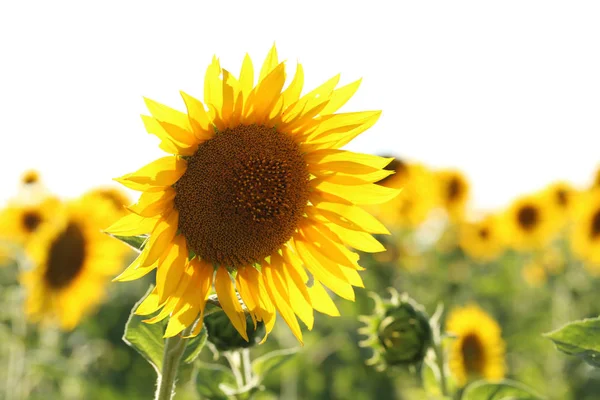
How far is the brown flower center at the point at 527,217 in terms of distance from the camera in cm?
930

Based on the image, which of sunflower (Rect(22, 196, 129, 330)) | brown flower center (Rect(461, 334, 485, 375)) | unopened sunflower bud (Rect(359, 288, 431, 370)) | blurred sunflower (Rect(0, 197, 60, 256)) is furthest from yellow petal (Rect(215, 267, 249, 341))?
blurred sunflower (Rect(0, 197, 60, 256))

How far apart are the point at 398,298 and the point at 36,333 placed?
330 cm

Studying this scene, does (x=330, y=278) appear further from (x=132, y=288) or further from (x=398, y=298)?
(x=132, y=288)

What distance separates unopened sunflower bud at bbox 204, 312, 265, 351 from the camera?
2.42m

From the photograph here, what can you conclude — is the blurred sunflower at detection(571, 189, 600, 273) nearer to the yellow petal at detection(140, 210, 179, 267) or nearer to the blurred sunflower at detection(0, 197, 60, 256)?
the blurred sunflower at detection(0, 197, 60, 256)

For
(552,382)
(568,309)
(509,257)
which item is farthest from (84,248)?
(509,257)

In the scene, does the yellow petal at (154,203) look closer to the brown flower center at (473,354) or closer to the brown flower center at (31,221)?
the brown flower center at (473,354)

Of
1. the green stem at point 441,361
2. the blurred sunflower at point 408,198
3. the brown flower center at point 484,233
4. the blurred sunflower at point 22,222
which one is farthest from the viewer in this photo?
the brown flower center at point 484,233

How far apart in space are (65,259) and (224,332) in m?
3.03

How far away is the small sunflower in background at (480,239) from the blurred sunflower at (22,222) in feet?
19.7

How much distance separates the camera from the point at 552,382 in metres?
6.18

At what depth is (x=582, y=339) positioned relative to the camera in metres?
2.01

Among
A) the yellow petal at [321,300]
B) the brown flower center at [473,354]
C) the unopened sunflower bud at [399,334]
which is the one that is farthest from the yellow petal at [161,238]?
the brown flower center at [473,354]

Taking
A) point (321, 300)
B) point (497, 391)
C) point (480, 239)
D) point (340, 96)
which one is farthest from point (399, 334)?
point (480, 239)
